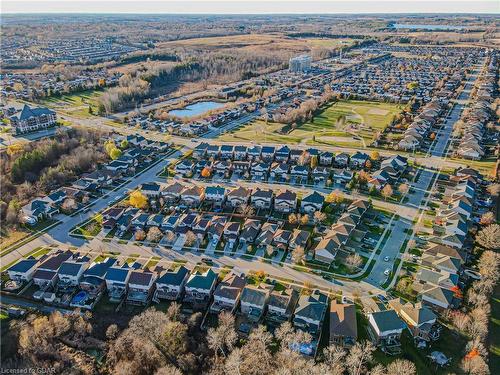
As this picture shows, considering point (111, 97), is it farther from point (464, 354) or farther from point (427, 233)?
point (464, 354)

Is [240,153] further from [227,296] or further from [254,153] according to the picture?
[227,296]

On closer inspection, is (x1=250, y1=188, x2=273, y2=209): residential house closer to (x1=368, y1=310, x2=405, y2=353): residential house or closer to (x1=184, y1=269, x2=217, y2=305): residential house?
(x1=184, y1=269, x2=217, y2=305): residential house

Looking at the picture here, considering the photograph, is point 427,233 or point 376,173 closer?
point 427,233

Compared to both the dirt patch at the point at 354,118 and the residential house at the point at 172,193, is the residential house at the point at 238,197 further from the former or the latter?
the dirt patch at the point at 354,118

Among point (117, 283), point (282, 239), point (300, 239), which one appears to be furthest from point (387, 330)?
point (117, 283)

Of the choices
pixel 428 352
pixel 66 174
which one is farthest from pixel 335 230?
pixel 66 174

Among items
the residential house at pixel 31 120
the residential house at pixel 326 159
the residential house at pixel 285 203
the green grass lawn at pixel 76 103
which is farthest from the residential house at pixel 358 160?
the green grass lawn at pixel 76 103
